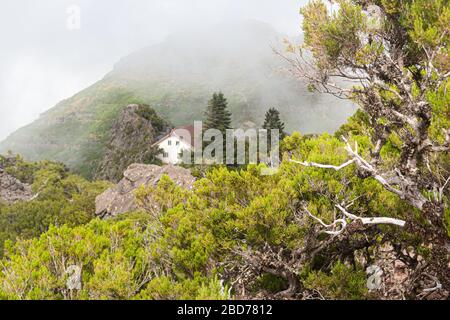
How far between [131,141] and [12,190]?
2756 cm

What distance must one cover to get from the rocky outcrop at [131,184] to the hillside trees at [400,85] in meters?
21.7

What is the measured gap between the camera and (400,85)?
24.0 ft

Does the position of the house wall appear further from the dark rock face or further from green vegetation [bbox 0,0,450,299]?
green vegetation [bbox 0,0,450,299]

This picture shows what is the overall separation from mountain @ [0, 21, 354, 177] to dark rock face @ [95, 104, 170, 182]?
343 inches

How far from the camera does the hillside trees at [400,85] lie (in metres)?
6.36

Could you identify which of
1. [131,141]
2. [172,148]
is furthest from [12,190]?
[172,148]

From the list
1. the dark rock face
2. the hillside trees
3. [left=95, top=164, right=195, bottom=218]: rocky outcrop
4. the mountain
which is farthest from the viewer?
the mountain

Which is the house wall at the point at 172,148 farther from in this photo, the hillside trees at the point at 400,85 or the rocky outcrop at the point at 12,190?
the hillside trees at the point at 400,85

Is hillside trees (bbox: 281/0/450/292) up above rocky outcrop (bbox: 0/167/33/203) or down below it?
above

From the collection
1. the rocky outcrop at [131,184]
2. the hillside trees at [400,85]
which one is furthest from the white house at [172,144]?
the hillside trees at [400,85]

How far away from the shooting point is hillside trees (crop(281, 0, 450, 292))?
20.9 feet

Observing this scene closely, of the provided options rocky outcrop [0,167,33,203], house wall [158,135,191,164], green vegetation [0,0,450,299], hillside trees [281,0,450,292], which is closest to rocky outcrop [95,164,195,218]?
green vegetation [0,0,450,299]

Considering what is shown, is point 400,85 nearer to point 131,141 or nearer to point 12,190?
point 12,190

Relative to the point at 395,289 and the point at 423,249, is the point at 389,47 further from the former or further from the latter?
the point at 395,289
